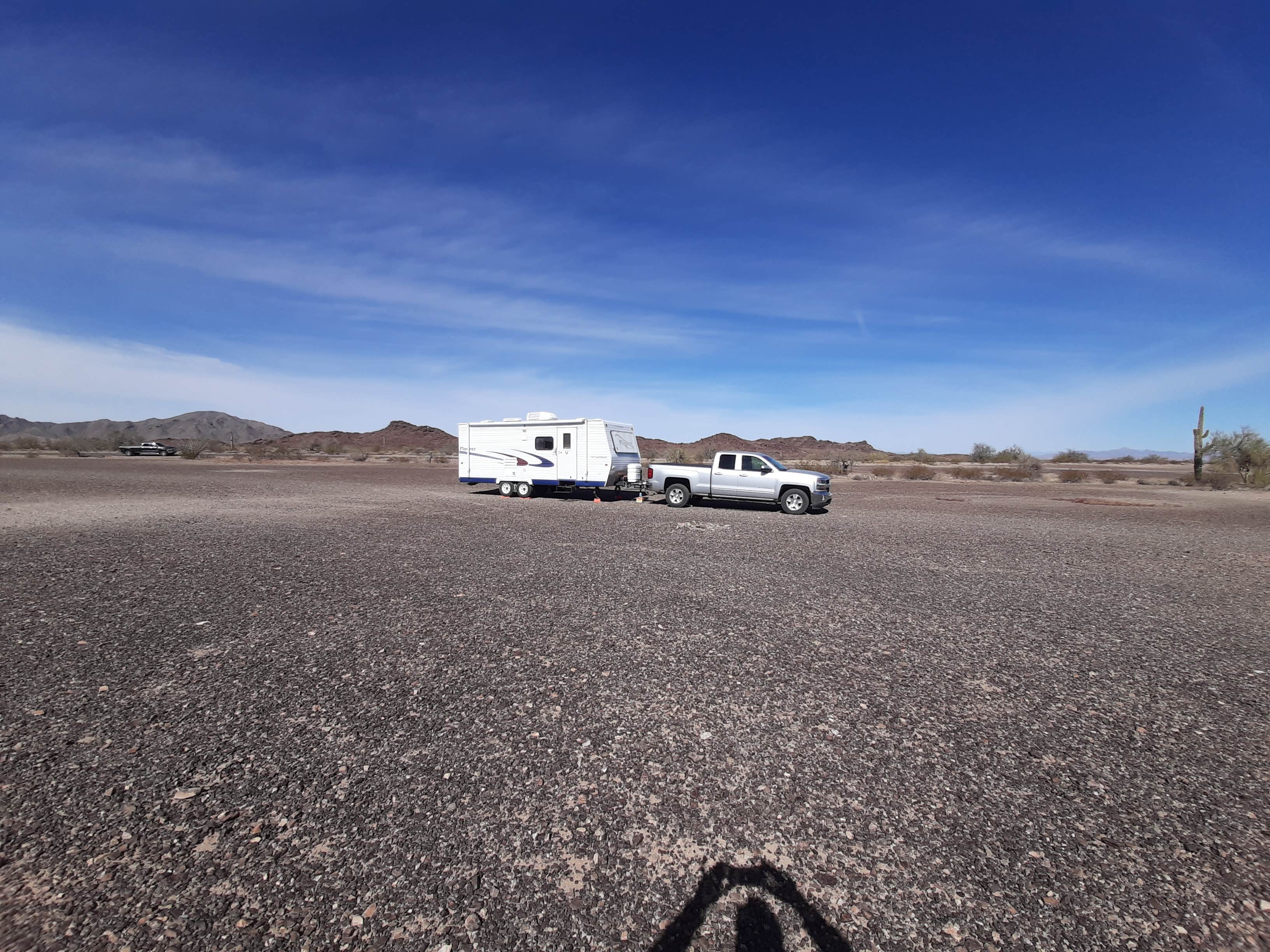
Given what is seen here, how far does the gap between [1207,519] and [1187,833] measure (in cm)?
2002

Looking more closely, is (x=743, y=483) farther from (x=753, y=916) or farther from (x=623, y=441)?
(x=753, y=916)

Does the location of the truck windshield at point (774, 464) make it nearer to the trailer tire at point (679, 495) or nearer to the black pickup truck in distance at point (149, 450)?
the trailer tire at point (679, 495)

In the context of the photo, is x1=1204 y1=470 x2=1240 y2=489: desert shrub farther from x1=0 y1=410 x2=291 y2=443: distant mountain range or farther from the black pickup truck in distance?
x1=0 y1=410 x2=291 y2=443: distant mountain range

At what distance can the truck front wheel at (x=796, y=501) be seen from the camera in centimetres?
1762

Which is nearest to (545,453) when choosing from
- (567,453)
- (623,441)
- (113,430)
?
(567,453)

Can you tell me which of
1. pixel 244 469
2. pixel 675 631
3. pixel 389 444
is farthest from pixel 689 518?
pixel 389 444

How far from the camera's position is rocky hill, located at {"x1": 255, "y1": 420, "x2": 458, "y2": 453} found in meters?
121

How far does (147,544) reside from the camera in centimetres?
1053

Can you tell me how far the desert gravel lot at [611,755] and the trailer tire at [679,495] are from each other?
32.3 feet

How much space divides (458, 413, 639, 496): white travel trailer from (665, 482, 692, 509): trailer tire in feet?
5.67

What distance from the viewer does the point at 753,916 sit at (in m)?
2.67

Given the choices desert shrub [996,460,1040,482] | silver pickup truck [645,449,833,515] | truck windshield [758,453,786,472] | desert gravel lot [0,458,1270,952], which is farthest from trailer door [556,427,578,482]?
desert shrub [996,460,1040,482]

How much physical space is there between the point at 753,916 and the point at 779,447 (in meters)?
118

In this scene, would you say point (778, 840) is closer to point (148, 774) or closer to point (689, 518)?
point (148, 774)
